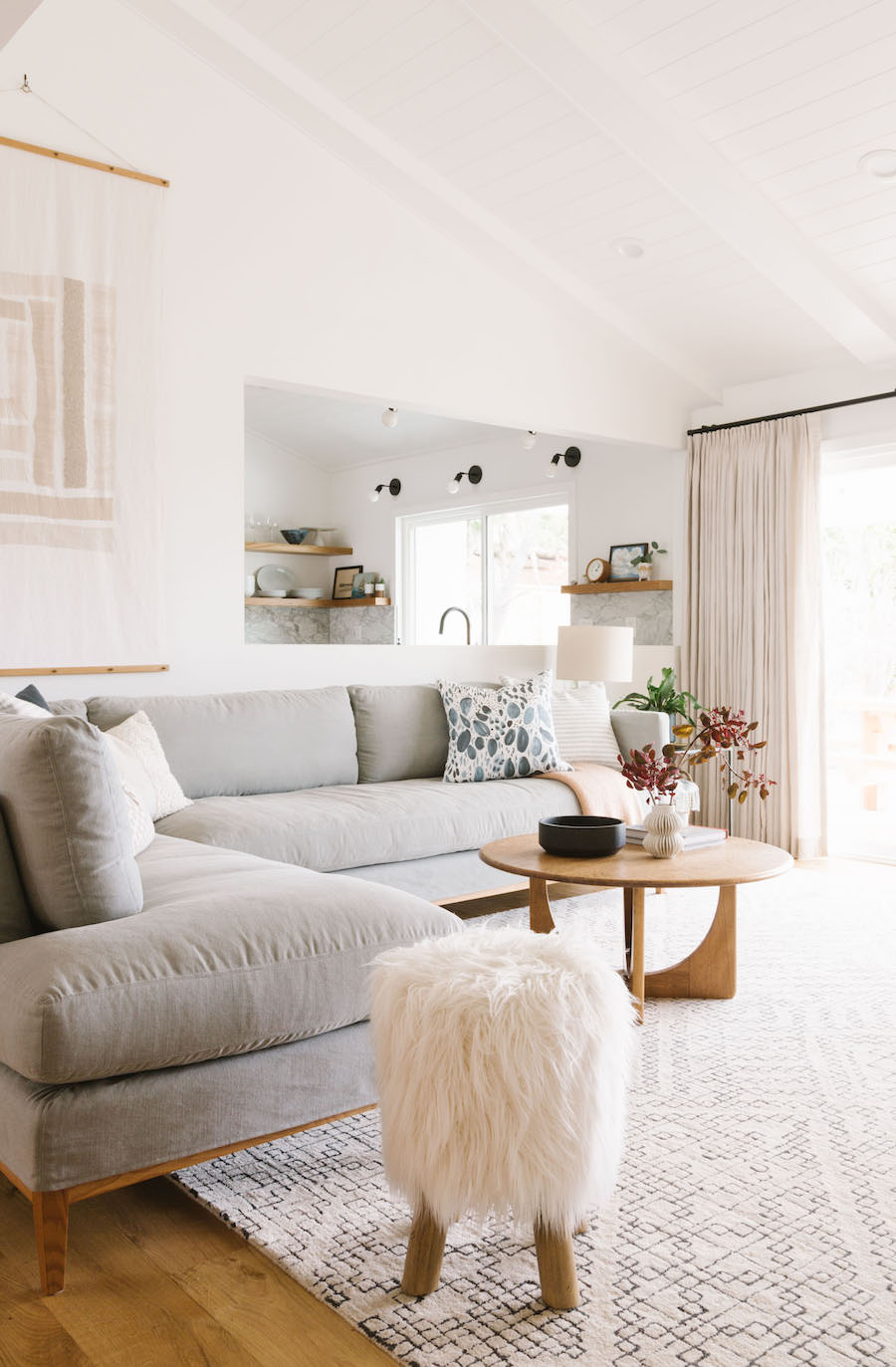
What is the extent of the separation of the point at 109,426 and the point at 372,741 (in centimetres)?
156

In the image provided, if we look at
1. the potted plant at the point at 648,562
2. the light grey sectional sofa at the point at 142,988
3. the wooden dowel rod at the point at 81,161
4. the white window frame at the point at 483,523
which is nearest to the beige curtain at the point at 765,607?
the potted plant at the point at 648,562

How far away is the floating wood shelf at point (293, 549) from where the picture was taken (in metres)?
7.54

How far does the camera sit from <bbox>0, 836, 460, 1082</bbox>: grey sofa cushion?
1761 millimetres

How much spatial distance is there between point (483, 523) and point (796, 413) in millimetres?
2387

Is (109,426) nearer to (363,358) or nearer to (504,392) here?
(363,358)

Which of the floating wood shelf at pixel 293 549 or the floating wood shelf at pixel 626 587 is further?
the floating wood shelf at pixel 293 549

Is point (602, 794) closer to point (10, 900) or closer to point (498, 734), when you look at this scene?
point (498, 734)

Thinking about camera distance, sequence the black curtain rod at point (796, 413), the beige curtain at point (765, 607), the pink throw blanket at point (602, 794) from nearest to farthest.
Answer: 1. the pink throw blanket at point (602, 794)
2. the black curtain rod at point (796, 413)
3. the beige curtain at point (765, 607)

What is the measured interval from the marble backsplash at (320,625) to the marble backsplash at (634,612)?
1.53m

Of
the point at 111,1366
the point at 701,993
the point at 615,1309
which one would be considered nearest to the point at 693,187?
the point at 701,993

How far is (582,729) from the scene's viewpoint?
4.95 metres

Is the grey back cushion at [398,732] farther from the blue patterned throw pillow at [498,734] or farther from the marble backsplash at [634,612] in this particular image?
the marble backsplash at [634,612]

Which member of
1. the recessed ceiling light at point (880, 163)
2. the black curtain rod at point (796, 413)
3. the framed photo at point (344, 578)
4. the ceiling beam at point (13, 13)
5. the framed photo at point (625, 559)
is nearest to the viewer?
the ceiling beam at point (13, 13)

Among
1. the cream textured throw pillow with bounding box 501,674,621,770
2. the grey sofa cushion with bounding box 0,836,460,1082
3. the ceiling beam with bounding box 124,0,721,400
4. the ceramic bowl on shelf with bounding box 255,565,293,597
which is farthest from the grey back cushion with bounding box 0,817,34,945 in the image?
the ceramic bowl on shelf with bounding box 255,565,293,597
